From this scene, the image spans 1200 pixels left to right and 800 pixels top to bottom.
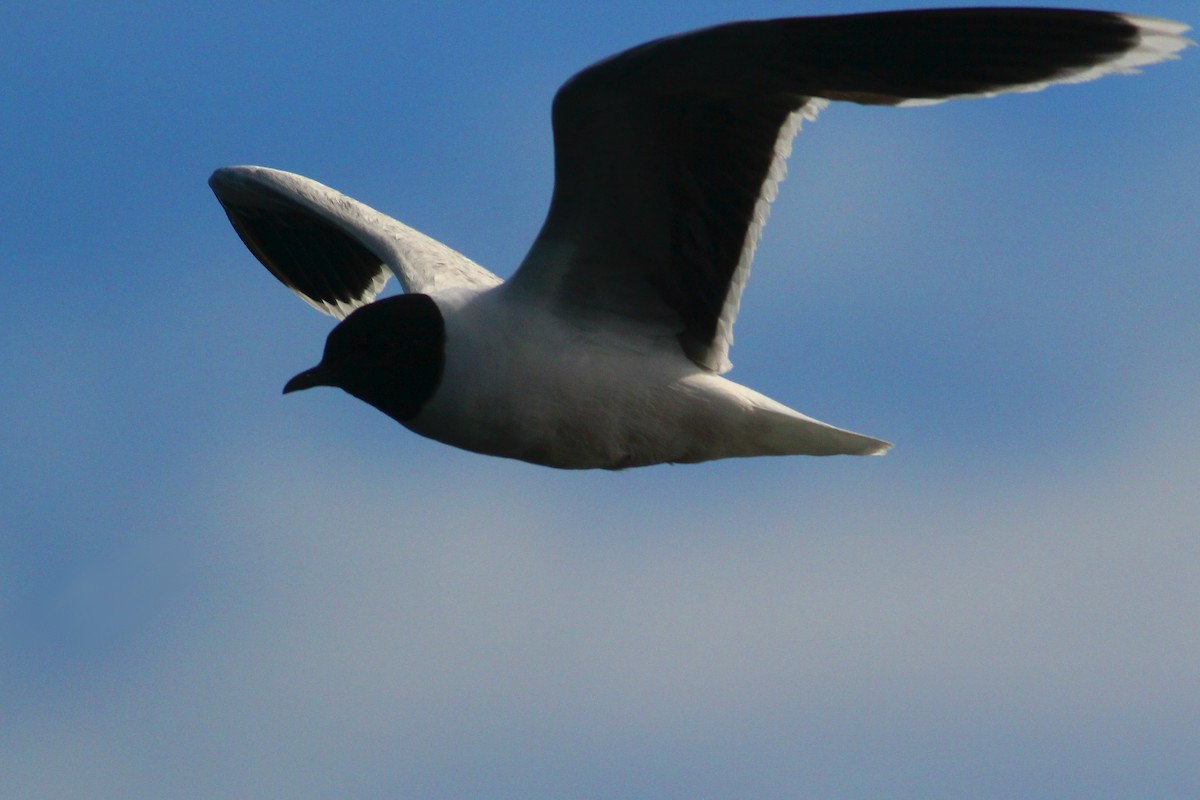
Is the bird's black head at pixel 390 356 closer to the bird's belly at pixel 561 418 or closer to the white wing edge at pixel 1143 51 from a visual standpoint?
the bird's belly at pixel 561 418

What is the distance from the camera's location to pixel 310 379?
22.5 feet

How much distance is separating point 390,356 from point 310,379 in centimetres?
43

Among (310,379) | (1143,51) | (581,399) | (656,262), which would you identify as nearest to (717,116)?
(656,262)

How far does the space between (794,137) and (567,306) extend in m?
1.20

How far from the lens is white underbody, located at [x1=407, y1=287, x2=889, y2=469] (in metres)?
6.45

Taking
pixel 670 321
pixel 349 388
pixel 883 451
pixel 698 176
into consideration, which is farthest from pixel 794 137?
pixel 349 388

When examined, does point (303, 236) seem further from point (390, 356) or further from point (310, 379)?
point (390, 356)

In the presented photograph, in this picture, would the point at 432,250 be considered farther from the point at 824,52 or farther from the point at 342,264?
the point at 824,52

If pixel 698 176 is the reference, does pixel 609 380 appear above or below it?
below

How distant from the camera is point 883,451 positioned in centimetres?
702

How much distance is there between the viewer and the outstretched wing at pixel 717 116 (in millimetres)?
5602

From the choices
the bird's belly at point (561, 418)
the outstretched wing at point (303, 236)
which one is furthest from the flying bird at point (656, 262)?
the outstretched wing at point (303, 236)

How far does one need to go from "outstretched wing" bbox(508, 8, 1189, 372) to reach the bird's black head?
45 centimetres

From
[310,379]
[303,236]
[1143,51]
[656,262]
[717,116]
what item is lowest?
[310,379]
